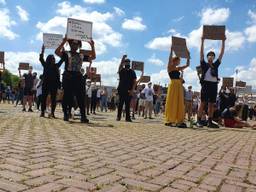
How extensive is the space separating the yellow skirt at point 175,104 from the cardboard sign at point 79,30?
2.76m

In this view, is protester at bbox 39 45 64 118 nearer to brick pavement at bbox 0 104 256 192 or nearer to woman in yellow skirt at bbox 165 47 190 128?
woman in yellow skirt at bbox 165 47 190 128

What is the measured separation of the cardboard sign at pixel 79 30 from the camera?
12336 mm

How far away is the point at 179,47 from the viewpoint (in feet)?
42.4

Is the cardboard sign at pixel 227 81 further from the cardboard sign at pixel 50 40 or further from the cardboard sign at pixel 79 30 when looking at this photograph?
the cardboard sign at pixel 79 30

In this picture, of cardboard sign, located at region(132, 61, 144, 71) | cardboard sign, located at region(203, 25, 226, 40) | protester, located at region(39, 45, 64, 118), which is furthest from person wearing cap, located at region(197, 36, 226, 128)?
cardboard sign, located at region(132, 61, 144, 71)

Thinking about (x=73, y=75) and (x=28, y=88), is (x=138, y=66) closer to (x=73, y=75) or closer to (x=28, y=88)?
(x=28, y=88)

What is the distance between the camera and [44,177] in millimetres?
3527

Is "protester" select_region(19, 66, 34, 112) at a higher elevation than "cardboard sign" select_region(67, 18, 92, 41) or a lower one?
lower

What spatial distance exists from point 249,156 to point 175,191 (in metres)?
2.87

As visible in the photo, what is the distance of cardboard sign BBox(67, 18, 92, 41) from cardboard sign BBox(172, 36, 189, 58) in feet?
7.92

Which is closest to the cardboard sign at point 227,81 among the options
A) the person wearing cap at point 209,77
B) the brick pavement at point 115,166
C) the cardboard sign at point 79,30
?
the person wearing cap at point 209,77

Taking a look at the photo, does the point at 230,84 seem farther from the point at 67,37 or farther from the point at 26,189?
the point at 26,189

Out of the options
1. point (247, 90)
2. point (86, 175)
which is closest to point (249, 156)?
point (86, 175)

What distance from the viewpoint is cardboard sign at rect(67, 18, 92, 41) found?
12336 mm
